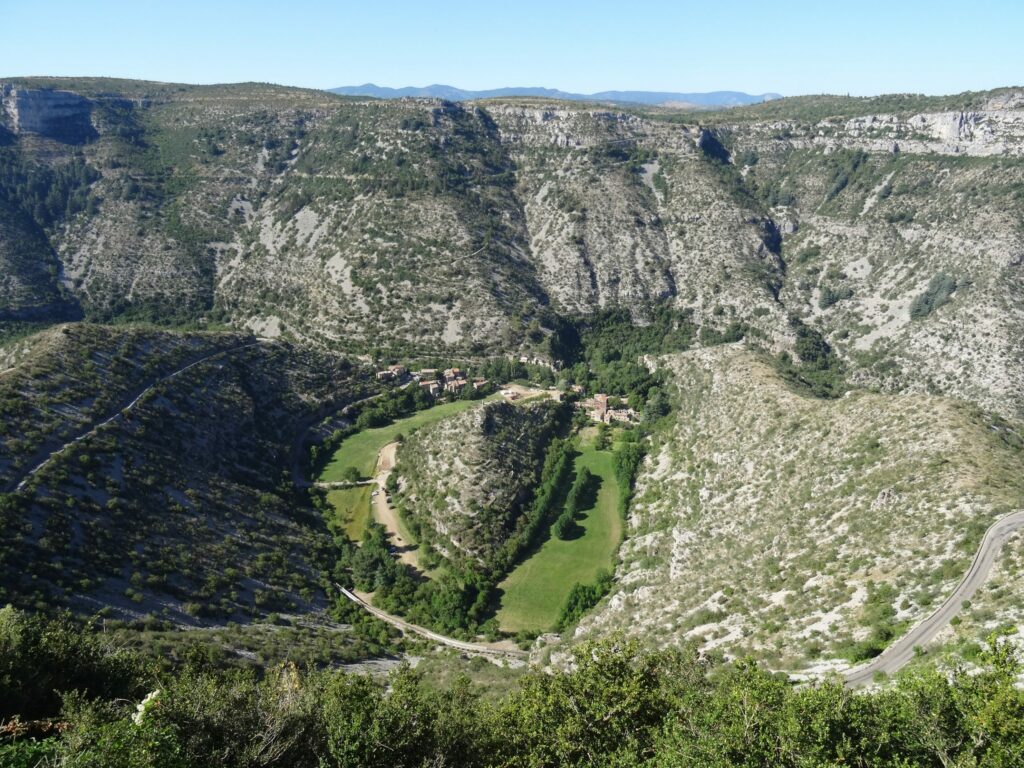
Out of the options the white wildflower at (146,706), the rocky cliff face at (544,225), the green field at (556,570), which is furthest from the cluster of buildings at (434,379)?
the white wildflower at (146,706)

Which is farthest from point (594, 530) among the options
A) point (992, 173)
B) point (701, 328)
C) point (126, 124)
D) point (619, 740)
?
point (126, 124)

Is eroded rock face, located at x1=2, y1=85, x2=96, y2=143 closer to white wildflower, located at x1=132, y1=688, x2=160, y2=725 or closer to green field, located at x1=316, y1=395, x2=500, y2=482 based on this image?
green field, located at x1=316, y1=395, x2=500, y2=482

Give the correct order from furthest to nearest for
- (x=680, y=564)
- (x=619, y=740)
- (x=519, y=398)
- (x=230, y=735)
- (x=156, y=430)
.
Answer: (x=519, y=398), (x=156, y=430), (x=680, y=564), (x=619, y=740), (x=230, y=735)

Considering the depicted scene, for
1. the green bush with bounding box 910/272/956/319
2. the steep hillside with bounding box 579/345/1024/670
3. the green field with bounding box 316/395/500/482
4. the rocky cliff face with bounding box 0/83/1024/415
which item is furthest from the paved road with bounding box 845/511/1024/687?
the green bush with bounding box 910/272/956/319

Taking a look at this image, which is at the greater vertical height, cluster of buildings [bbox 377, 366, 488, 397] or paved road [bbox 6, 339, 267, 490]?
paved road [bbox 6, 339, 267, 490]

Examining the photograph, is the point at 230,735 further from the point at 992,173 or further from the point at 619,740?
the point at 992,173

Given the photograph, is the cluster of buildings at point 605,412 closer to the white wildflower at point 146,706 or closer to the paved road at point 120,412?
the paved road at point 120,412
